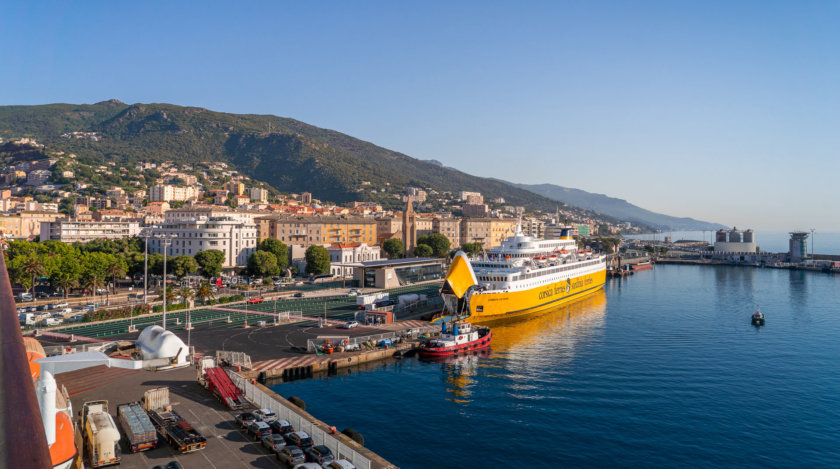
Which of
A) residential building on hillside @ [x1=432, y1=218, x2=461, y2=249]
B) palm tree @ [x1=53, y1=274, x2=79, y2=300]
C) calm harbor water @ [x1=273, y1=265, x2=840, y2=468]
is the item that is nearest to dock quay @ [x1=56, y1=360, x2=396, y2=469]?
calm harbor water @ [x1=273, y1=265, x2=840, y2=468]

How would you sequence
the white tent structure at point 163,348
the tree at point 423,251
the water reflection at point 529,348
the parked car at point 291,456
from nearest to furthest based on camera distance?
the parked car at point 291,456, the white tent structure at point 163,348, the water reflection at point 529,348, the tree at point 423,251

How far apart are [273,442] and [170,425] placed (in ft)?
17.1

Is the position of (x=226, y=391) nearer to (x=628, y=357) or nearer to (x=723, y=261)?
(x=628, y=357)

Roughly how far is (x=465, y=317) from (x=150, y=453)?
37.1m

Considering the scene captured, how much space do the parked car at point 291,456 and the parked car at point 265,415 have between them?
3.47 m

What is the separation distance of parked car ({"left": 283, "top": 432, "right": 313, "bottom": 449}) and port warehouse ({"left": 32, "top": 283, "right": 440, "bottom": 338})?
28.3m

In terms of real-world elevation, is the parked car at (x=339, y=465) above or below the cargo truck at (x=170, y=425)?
below

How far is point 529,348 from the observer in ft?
158

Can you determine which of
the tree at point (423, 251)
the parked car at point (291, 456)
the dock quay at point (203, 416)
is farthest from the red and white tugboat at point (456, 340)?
the tree at point (423, 251)

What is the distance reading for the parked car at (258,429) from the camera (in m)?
23.1

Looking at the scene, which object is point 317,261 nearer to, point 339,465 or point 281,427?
point 281,427

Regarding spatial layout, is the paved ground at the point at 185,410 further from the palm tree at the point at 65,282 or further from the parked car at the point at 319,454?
the palm tree at the point at 65,282

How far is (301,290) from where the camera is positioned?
77.4 meters

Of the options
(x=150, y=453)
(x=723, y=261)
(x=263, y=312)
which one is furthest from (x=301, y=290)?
(x=723, y=261)
